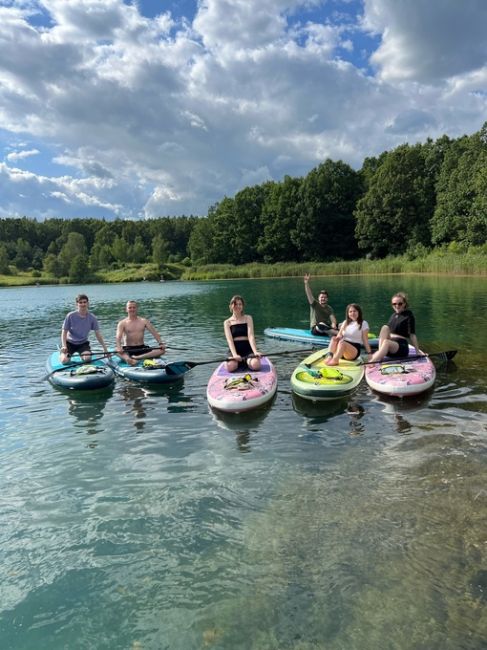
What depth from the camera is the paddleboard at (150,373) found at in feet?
35.1

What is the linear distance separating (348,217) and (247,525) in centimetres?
7256

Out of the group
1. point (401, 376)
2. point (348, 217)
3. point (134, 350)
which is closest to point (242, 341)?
point (134, 350)

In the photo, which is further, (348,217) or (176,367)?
(348,217)

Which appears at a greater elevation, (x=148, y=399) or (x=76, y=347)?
(x=76, y=347)

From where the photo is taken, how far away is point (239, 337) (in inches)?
406

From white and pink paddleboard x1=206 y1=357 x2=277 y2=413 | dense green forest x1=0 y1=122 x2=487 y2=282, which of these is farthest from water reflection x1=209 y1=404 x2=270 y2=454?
dense green forest x1=0 y1=122 x2=487 y2=282

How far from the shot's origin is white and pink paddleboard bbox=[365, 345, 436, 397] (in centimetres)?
887

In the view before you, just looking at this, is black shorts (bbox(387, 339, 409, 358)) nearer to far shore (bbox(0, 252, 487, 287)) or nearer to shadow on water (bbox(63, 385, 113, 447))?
shadow on water (bbox(63, 385, 113, 447))

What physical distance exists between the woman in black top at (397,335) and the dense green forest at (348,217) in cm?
4256

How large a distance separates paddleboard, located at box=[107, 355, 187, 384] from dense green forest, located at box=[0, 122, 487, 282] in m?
45.3


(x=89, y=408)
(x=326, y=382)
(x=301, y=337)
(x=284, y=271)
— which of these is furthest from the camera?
(x=284, y=271)

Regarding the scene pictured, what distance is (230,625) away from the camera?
366cm

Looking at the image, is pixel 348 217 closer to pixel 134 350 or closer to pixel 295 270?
pixel 295 270

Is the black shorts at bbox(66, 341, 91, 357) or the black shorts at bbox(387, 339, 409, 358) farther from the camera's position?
the black shorts at bbox(66, 341, 91, 357)
